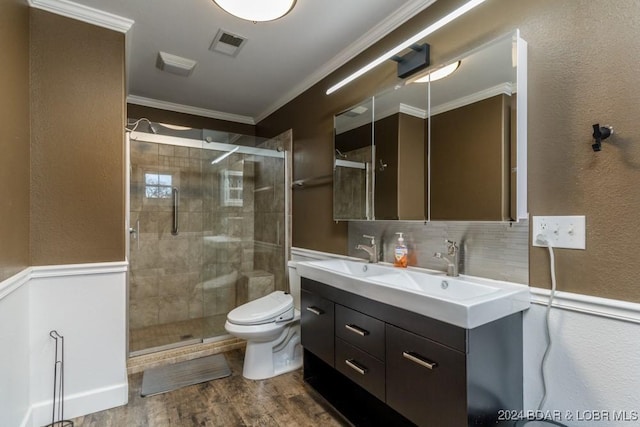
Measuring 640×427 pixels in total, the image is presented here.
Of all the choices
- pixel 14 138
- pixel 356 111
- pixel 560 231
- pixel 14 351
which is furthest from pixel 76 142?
pixel 560 231

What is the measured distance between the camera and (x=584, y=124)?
116cm

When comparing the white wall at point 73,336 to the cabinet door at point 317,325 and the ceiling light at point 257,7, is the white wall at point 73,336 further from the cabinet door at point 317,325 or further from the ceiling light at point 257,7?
the ceiling light at point 257,7

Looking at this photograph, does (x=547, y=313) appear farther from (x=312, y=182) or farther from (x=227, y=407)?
(x=312, y=182)

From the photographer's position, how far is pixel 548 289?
124cm

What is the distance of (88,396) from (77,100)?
66.2 inches

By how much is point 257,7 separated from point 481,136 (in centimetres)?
117

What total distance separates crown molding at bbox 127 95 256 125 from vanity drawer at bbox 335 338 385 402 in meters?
2.85

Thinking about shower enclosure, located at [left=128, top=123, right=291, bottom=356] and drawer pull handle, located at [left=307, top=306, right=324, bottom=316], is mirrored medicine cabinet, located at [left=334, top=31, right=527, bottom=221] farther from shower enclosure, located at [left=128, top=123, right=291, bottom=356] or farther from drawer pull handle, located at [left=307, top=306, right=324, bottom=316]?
shower enclosure, located at [left=128, top=123, right=291, bottom=356]

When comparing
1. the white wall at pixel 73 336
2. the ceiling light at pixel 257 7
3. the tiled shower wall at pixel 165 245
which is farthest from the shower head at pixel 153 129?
the ceiling light at pixel 257 7

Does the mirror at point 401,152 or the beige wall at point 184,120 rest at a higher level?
the beige wall at point 184,120

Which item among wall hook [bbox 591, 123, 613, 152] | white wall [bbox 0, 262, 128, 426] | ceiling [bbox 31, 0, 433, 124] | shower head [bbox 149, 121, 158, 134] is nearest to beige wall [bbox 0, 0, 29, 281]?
white wall [bbox 0, 262, 128, 426]

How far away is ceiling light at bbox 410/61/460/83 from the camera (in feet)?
5.04

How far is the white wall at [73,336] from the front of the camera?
5.28 feet

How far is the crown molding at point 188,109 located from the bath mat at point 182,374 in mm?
2440
